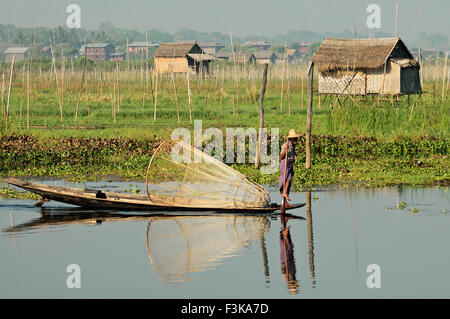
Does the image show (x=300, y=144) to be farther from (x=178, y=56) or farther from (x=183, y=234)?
(x=178, y=56)

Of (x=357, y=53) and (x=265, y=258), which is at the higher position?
(x=357, y=53)

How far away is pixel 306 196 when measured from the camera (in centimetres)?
1524

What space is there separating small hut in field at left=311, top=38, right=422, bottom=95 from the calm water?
59.2 ft

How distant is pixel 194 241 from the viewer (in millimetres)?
11633

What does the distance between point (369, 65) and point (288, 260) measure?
74.6 feet

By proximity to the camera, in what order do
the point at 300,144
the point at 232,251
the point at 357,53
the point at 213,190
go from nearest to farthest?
1. the point at 232,251
2. the point at 213,190
3. the point at 300,144
4. the point at 357,53

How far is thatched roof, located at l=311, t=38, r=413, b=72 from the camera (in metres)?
32.2

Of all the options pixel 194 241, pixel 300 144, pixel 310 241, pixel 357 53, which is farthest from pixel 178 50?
pixel 310 241

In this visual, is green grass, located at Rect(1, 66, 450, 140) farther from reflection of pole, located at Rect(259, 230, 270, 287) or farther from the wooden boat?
reflection of pole, located at Rect(259, 230, 270, 287)

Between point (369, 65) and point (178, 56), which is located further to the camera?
point (178, 56)

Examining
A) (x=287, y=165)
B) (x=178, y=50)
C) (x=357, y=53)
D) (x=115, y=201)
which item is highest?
(x=357, y=53)

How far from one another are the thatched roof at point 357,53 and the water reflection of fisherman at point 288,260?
20588mm

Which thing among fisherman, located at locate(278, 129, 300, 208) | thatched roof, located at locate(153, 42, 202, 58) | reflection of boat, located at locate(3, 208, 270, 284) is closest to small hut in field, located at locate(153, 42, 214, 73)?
thatched roof, located at locate(153, 42, 202, 58)
